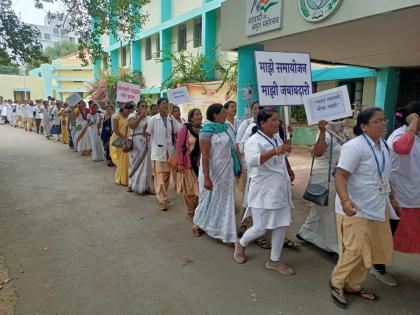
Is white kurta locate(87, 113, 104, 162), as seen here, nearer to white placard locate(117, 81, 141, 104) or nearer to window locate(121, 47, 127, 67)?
white placard locate(117, 81, 141, 104)

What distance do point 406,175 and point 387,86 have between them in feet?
24.1

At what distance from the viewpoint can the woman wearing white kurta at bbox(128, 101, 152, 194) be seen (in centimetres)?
638

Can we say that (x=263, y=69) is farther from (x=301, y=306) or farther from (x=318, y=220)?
(x=301, y=306)

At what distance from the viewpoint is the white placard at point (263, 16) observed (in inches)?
208

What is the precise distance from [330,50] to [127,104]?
12.8ft

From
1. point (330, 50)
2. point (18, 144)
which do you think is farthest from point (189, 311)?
point (18, 144)

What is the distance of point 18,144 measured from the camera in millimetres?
13742

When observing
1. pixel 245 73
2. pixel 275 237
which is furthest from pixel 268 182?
pixel 245 73

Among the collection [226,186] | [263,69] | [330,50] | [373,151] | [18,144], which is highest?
[330,50]

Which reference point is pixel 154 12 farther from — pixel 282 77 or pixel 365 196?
pixel 365 196

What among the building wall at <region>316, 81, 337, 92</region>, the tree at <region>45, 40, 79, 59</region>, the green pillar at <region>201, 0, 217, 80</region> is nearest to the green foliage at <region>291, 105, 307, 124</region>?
the building wall at <region>316, 81, 337, 92</region>

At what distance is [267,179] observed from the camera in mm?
3297

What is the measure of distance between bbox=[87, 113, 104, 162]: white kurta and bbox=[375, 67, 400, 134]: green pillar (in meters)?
7.59

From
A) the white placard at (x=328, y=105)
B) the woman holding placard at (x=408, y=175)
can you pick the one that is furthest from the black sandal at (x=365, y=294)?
the white placard at (x=328, y=105)
